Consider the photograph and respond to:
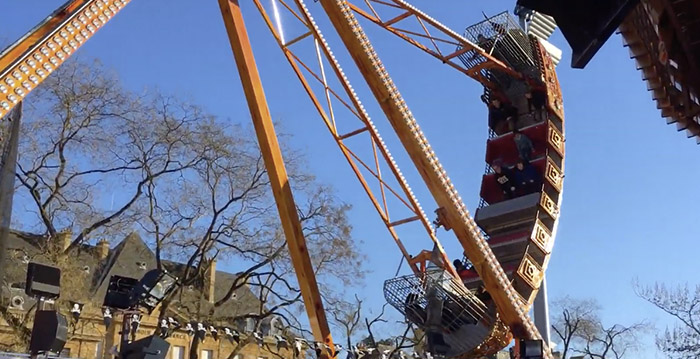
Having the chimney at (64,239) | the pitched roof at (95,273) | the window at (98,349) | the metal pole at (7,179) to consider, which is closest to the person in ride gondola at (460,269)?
the pitched roof at (95,273)

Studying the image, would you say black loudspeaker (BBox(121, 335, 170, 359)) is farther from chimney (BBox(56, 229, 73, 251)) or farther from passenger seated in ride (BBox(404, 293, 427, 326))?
chimney (BBox(56, 229, 73, 251))

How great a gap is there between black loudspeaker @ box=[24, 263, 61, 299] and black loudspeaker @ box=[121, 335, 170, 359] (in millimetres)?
867

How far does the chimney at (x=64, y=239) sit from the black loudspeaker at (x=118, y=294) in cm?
1092

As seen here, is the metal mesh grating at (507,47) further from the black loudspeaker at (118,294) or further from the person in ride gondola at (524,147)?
the black loudspeaker at (118,294)

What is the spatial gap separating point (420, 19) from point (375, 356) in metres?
6.23

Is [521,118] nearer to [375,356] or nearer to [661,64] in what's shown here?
[375,356]

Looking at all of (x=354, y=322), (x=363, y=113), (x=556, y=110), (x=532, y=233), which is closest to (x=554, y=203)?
(x=532, y=233)

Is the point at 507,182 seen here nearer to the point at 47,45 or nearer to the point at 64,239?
the point at 47,45

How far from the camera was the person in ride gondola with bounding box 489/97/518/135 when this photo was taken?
53.5ft

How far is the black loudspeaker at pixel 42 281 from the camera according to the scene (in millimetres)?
6789

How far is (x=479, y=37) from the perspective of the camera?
16484 millimetres

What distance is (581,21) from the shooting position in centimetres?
415

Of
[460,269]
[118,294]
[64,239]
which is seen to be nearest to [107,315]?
[118,294]

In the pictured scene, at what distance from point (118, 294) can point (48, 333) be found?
1.37 metres
